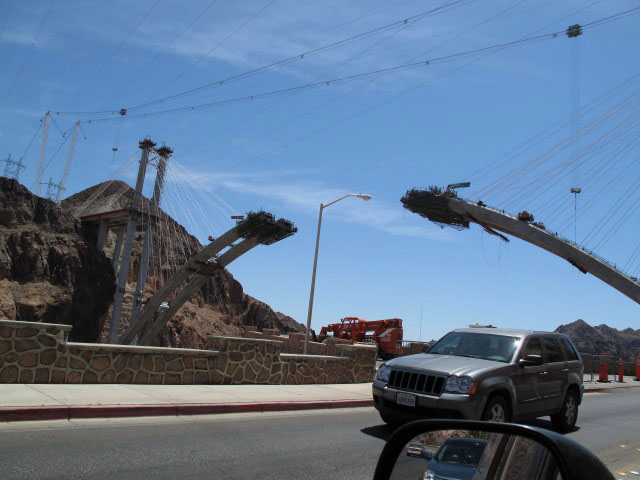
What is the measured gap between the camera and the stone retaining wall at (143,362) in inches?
408

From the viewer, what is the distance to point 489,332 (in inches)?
389

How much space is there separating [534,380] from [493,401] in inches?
55.5

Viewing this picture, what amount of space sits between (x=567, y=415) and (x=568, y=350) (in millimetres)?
1244

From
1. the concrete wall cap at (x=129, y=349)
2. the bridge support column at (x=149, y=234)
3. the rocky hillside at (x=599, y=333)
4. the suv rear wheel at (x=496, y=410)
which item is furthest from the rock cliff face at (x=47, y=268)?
the rocky hillside at (x=599, y=333)

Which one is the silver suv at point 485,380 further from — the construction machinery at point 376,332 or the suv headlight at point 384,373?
the construction machinery at point 376,332

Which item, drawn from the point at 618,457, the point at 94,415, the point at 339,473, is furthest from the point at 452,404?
the point at 94,415

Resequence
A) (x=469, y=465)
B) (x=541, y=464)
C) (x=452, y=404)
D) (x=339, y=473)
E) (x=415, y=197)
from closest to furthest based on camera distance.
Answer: (x=541, y=464)
(x=469, y=465)
(x=339, y=473)
(x=452, y=404)
(x=415, y=197)

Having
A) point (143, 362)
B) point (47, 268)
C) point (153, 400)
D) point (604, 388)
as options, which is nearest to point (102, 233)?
point (47, 268)

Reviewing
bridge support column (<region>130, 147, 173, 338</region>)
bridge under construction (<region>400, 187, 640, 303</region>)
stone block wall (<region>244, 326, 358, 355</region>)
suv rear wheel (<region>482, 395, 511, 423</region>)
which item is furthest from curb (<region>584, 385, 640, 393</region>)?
bridge support column (<region>130, 147, 173, 338</region>)

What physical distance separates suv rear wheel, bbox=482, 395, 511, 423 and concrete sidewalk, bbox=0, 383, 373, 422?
439 centimetres

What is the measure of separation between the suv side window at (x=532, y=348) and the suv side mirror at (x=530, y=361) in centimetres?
30

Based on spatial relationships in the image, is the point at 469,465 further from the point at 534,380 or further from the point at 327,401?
the point at 327,401

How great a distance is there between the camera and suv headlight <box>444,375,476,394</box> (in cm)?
799

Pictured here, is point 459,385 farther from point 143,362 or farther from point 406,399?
point 143,362
